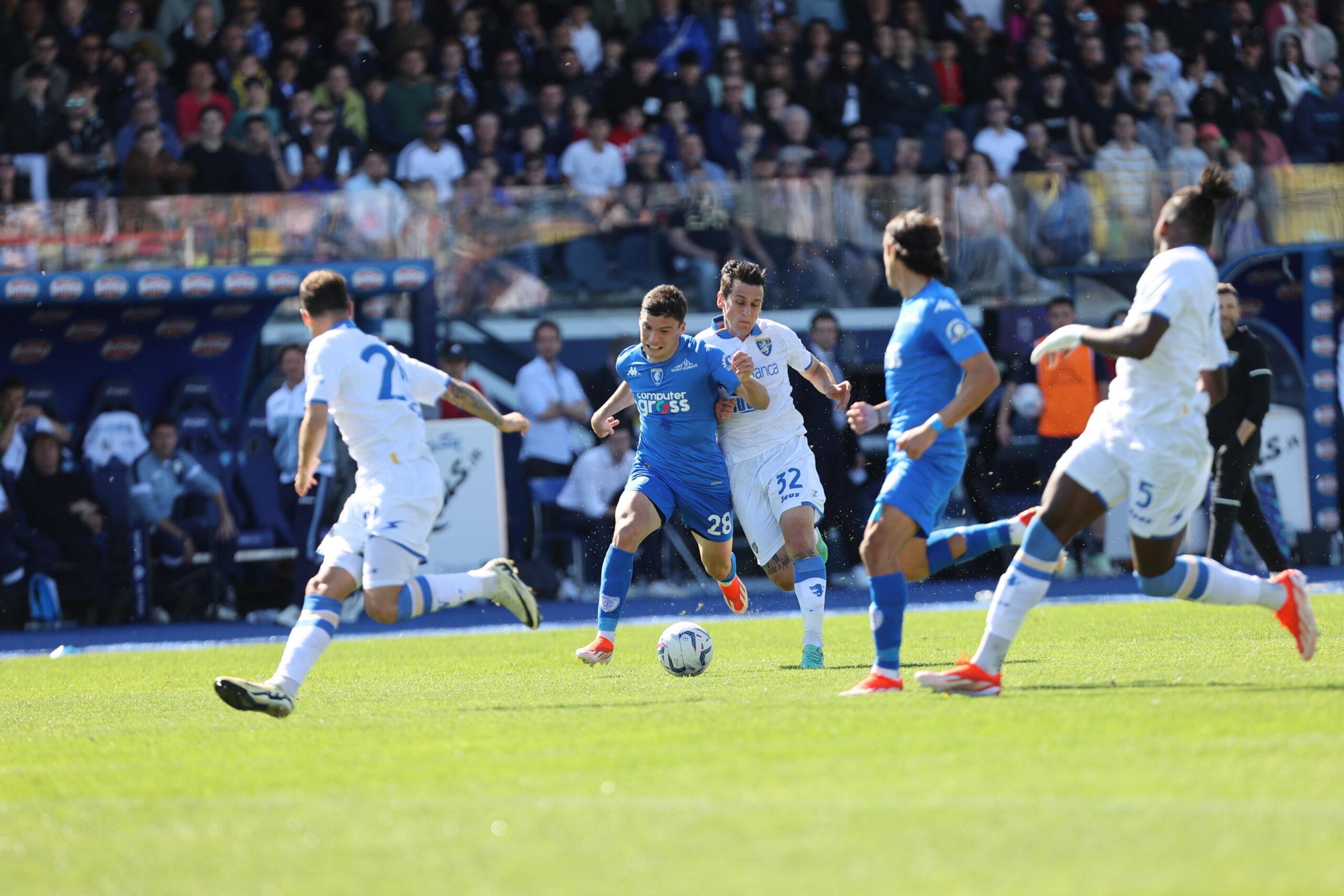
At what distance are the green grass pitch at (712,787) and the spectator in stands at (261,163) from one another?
9458mm

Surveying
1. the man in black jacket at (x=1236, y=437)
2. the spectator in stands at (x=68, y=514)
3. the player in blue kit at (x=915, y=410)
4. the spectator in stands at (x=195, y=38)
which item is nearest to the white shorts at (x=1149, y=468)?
the player in blue kit at (x=915, y=410)

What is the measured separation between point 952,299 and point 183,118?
1330 cm

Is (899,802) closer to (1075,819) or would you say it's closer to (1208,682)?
(1075,819)

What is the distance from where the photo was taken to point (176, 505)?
621 inches

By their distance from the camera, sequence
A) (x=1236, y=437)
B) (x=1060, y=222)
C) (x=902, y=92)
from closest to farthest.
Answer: (x=1236, y=437) < (x=1060, y=222) < (x=902, y=92)

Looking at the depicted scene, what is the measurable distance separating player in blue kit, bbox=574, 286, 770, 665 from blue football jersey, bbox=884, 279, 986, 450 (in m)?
2.06

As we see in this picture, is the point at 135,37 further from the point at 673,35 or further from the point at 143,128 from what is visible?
the point at 673,35

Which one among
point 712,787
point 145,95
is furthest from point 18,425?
point 712,787

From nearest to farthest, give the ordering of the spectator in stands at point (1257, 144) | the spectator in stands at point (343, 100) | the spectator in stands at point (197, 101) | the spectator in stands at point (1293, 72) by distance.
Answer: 1. the spectator in stands at point (197, 101)
2. the spectator in stands at point (343, 100)
3. the spectator in stands at point (1257, 144)
4. the spectator in stands at point (1293, 72)

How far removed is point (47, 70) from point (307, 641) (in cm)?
1317

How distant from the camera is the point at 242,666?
451 inches

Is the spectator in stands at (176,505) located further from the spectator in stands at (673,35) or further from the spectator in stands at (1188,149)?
the spectator in stands at (1188,149)

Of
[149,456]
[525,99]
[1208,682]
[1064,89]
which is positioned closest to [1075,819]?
[1208,682]

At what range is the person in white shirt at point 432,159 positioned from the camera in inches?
712
